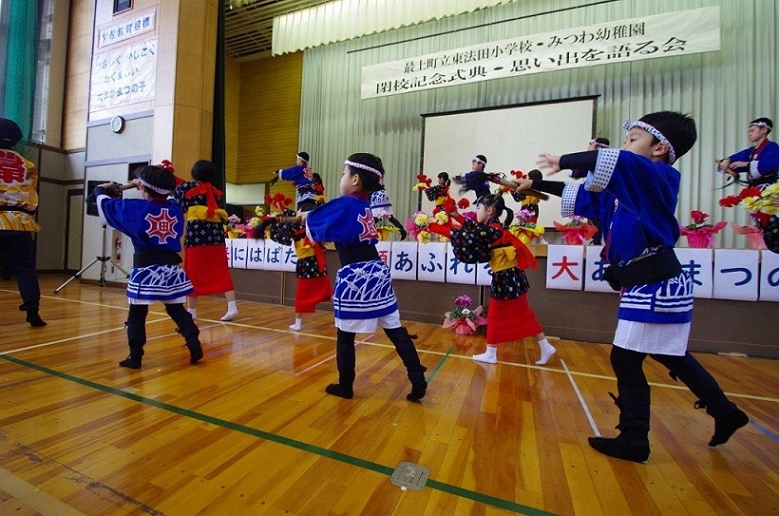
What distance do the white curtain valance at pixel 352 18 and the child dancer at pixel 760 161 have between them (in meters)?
3.85

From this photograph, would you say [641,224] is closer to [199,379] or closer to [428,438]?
[428,438]

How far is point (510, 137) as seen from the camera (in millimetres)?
6551

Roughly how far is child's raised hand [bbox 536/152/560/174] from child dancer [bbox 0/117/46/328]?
12.5ft

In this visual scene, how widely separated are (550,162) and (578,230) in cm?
329

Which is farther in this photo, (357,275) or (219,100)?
(219,100)

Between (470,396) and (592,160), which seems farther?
(470,396)

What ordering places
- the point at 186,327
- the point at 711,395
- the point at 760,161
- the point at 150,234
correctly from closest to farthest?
the point at 711,395 → the point at 150,234 → the point at 186,327 → the point at 760,161

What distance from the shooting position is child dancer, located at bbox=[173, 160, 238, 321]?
3.54 metres

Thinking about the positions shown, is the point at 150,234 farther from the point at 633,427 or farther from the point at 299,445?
the point at 633,427

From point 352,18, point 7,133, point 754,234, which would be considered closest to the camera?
point 7,133

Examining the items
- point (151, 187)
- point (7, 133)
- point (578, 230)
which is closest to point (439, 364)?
point (151, 187)

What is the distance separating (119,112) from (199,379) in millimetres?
6337

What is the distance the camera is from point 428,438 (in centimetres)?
151

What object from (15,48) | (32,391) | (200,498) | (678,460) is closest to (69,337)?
(32,391)
